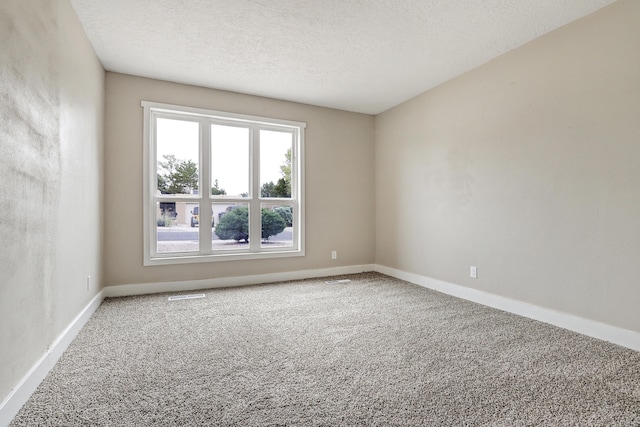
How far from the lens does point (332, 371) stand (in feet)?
6.44

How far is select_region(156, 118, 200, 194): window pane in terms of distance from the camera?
3.96 m

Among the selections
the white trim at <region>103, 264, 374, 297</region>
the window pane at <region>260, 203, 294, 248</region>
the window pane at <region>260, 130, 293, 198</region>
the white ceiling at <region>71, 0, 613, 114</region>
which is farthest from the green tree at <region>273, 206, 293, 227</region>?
the white ceiling at <region>71, 0, 613, 114</region>

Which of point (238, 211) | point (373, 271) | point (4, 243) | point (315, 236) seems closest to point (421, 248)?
point (373, 271)

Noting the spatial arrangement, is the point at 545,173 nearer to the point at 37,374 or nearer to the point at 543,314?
the point at 543,314

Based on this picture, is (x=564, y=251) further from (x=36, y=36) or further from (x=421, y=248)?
(x=36, y=36)

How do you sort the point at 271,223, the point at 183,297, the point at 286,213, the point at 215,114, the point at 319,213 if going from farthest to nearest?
the point at 319,213 → the point at 286,213 → the point at 271,223 → the point at 215,114 → the point at 183,297

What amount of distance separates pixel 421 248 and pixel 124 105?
410 centimetres

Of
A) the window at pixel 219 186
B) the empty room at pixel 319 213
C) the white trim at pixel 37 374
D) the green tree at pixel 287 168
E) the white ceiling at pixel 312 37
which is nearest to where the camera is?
the white trim at pixel 37 374

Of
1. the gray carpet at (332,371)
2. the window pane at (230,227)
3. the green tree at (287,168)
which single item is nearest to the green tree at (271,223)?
the window pane at (230,227)

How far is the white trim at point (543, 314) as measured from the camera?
2344 mm

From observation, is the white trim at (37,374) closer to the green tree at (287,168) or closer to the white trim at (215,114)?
the white trim at (215,114)

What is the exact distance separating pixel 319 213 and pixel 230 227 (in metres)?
1.33

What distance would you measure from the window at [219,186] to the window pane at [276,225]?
1cm

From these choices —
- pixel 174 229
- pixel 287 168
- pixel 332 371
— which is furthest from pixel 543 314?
pixel 174 229
